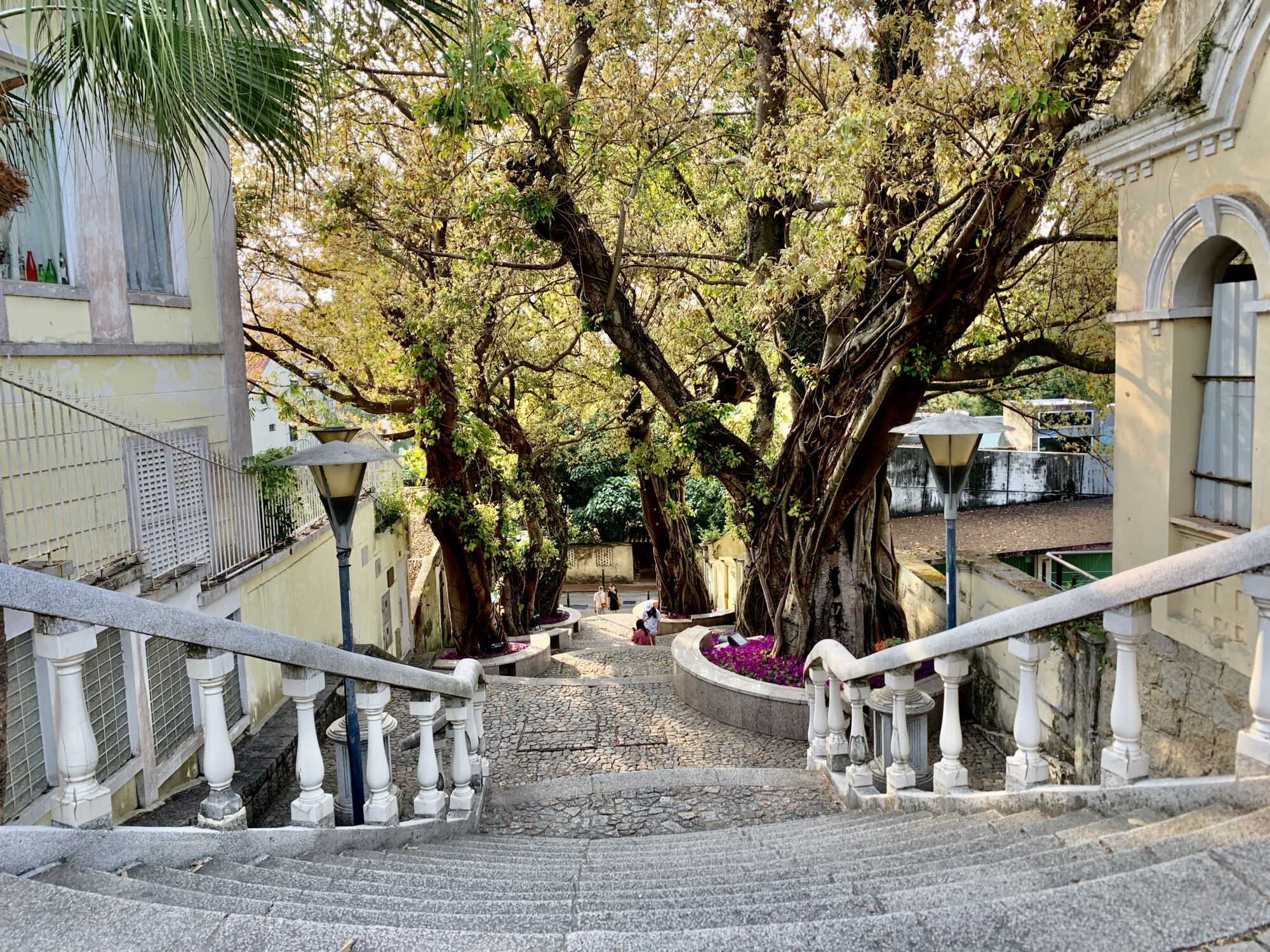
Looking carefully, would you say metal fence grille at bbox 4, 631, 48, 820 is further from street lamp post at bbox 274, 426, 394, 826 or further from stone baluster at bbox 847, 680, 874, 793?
stone baluster at bbox 847, 680, 874, 793

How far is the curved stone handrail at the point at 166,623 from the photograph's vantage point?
2.70 meters

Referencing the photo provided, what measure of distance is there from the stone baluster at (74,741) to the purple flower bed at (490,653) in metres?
12.5

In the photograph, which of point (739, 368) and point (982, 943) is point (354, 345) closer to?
point (739, 368)

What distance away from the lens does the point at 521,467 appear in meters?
16.9

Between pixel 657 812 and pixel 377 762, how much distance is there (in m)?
3.15

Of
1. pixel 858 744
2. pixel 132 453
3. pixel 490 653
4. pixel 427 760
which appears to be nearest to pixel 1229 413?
pixel 858 744

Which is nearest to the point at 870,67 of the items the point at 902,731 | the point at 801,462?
the point at 801,462

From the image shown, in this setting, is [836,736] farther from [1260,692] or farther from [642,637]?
[642,637]

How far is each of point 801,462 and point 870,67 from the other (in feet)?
13.6

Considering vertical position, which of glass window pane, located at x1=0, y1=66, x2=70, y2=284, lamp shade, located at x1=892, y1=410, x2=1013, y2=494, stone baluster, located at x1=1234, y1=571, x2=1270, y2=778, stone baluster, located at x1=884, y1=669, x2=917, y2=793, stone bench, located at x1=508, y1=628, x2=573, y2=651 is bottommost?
stone bench, located at x1=508, y1=628, x2=573, y2=651

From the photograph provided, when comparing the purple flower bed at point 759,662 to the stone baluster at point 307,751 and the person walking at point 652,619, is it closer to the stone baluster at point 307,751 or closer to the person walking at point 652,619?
the person walking at point 652,619

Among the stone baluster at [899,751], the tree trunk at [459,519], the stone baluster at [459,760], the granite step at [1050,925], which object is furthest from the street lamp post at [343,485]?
the tree trunk at [459,519]

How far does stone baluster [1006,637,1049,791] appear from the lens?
3766 mm

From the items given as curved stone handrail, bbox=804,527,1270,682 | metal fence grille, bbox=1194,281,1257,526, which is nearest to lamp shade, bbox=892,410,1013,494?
metal fence grille, bbox=1194,281,1257,526
